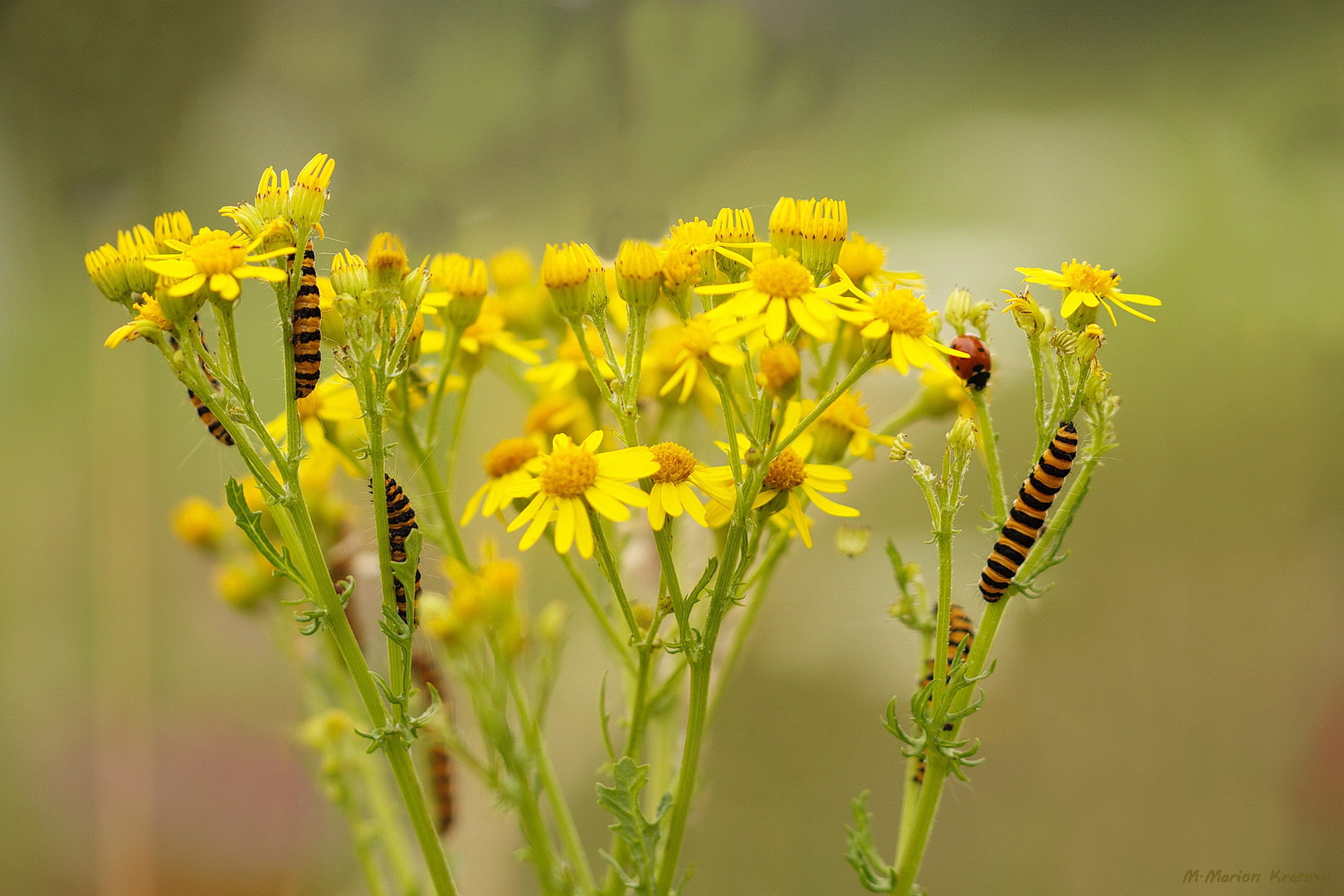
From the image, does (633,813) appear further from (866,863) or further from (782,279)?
(782,279)

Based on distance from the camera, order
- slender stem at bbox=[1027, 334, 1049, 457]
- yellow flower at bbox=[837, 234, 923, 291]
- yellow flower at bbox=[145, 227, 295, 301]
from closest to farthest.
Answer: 1. yellow flower at bbox=[145, 227, 295, 301]
2. slender stem at bbox=[1027, 334, 1049, 457]
3. yellow flower at bbox=[837, 234, 923, 291]

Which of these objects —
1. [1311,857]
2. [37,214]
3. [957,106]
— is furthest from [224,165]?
[1311,857]

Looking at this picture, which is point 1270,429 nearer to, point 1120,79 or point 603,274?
point 1120,79

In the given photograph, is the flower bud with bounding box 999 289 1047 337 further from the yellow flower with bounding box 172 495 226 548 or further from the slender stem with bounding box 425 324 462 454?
the yellow flower with bounding box 172 495 226 548

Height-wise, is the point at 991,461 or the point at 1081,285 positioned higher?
the point at 1081,285

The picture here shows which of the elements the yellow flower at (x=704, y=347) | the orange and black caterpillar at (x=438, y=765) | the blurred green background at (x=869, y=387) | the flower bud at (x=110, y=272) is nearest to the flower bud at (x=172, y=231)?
the flower bud at (x=110, y=272)

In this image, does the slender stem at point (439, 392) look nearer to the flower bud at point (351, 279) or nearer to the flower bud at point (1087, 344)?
the flower bud at point (351, 279)

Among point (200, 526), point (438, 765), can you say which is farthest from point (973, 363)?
point (200, 526)

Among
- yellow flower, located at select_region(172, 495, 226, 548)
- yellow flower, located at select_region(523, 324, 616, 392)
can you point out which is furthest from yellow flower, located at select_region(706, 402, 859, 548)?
yellow flower, located at select_region(172, 495, 226, 548)
